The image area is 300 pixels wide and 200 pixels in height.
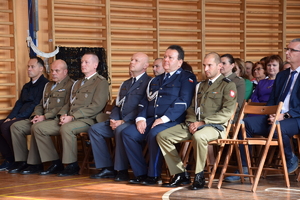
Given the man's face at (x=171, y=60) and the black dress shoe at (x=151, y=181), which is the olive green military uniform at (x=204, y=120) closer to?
the black dress shoe at (x=151, y=181)

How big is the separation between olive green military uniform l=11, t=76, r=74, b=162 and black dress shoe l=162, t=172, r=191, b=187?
1905 mm

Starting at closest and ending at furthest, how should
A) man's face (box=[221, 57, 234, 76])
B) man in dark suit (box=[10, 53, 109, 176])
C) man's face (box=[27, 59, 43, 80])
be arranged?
man in dark suit (box=[10, 53, 109, 176])
man's face (box=[221, 57, 234, 76])
man's face (box=[27, 59, 43, 80])

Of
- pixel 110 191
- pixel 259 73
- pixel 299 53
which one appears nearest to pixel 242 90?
pixel 299 53

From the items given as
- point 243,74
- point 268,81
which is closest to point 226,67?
point 268,81

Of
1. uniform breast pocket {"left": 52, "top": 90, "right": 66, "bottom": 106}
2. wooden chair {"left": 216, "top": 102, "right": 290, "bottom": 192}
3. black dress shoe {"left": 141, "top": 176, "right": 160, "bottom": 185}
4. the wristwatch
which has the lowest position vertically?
black dress shoe {"left": 141, "top": 176, "right": 160, "bottom": 185}

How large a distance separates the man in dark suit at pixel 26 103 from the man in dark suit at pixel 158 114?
6.14 ft

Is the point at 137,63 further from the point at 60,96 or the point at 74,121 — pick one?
the point at 60,96

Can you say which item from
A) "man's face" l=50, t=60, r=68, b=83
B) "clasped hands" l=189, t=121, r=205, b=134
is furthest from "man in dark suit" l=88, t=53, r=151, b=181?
"man's face" l=50, t=60, r=68, b=83

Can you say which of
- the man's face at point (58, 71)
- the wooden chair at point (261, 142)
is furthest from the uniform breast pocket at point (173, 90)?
the man's face at point (58, 71)

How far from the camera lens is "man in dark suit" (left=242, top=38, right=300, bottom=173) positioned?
4586 millimetres

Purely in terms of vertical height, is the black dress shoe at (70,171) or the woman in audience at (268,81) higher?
the woman in audience at (268,81)

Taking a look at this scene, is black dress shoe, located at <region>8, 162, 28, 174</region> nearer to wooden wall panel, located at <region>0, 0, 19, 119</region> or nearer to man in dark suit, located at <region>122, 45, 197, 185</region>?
wooden wall panel, located at <region>0, 0, 19, 119</region>

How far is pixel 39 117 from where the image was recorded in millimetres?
5949

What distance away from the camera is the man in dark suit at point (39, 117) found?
18.8 feet
